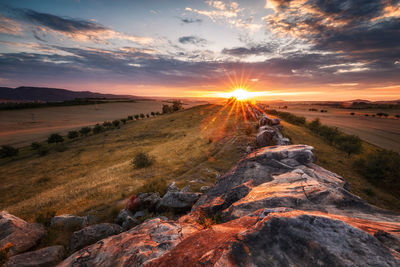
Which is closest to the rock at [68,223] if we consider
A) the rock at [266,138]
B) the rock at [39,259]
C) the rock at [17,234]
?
the rock at [17,234]

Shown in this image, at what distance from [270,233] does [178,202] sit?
21.9ft

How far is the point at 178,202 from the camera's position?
8844 mm

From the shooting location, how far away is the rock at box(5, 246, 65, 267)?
209 inches

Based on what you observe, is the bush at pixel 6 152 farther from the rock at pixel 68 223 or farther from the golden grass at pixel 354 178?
the golden grass at pixel 354 178

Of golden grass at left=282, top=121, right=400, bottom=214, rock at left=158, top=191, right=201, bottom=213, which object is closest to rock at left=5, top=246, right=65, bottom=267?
rock at left=158, top=191, right=201, bottom=213

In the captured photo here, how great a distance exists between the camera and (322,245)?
2.73 metres

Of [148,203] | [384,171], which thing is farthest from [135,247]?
[384,171]

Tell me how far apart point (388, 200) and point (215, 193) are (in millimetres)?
13736

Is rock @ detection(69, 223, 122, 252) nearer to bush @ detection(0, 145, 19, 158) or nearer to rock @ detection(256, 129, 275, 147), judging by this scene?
rock @ detection(256, 129, 275, 147)

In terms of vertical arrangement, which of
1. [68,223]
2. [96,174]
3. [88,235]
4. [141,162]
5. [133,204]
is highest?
[88,235]

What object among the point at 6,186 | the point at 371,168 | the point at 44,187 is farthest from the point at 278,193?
the point at 6,186

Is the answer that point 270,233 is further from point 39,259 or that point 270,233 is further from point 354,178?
point 354,178

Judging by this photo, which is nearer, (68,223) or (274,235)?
(274,235)

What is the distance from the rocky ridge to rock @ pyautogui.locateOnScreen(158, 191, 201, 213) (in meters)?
1.17
